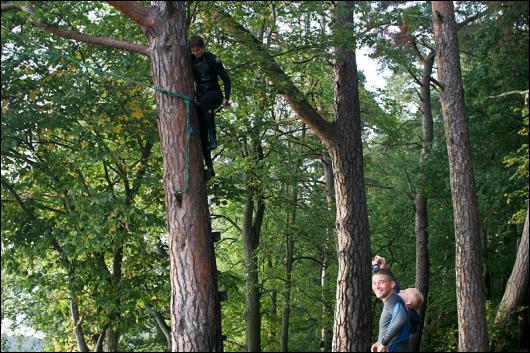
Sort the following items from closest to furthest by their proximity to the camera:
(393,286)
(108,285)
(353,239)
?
(393,286) → (353,239) → (108,285)

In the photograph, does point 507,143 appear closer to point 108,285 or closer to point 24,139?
point 108,285

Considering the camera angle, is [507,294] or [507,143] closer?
[507,294]

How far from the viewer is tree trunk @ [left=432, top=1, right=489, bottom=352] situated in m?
12.4

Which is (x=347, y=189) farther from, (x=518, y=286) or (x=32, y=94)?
(x=518, y=286)

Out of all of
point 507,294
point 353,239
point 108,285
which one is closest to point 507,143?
point 507,294

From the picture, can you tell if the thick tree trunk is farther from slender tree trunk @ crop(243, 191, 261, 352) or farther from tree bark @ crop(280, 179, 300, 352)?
tree bark @ crop(280, 179, 300, 352)

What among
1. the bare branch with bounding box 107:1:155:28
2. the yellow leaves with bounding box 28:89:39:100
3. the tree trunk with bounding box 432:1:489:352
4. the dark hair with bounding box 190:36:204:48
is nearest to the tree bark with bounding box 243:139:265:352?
the tree trunk with bounding box 432:1:489:352

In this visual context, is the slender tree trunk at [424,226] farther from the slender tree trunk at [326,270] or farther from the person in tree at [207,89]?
the person in tree at [207,89]

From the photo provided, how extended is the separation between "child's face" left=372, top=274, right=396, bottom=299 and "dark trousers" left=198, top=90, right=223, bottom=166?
219cm

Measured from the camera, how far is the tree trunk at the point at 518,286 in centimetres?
1557

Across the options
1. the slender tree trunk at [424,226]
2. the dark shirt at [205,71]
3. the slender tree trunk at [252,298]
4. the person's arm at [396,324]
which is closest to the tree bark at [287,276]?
the slender tree trunk at [252,298]

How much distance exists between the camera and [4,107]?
10898mm

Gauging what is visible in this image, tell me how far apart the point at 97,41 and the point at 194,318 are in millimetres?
3226

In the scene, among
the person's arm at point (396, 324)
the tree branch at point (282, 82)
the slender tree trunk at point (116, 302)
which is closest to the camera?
the person's arm at point (396, 324)
